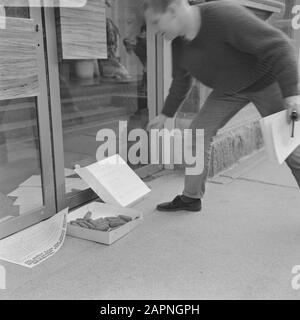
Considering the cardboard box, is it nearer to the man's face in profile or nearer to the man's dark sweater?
the man's dark sweater

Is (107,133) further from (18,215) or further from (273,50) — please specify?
(273,50)

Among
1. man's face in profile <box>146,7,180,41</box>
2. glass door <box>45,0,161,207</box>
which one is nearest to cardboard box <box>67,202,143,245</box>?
glass door <box>45,0,161,207</box>

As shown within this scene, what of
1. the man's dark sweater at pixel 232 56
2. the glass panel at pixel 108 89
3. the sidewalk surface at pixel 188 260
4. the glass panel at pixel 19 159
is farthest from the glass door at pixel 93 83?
the man's dark sweater at pixel 232 56

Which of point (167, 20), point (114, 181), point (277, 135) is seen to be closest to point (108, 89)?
point (114, 181)

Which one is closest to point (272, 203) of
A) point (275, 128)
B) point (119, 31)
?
point (275, 128)

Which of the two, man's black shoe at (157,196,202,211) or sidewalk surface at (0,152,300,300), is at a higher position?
man's black shoe at (157,196,202,211)

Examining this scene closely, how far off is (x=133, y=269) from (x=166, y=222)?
55 centimetres

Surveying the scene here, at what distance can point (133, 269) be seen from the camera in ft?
6.16

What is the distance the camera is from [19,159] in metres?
2.33

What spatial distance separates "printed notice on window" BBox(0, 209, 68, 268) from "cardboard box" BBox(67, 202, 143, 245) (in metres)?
0.06

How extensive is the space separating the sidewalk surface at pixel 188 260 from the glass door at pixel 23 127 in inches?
13.6

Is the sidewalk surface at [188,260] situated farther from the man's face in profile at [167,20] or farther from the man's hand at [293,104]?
the man's face in profile at [167,20]

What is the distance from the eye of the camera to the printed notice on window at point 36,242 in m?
1.97

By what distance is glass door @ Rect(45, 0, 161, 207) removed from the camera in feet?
7.57
